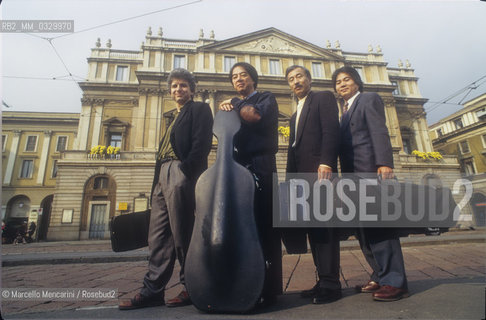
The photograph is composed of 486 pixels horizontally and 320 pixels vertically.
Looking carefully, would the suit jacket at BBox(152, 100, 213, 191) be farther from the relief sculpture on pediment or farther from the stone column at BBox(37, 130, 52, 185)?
the stone column at BBox(37, 130, 52, 185)

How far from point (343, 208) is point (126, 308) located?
1.59m

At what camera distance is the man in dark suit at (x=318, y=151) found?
1734mm

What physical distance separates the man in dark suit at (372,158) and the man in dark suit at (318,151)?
0.20 m

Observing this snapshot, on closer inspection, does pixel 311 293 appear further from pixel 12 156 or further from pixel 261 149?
pixel 12 156

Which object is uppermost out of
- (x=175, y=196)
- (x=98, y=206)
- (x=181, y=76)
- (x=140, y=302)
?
(x=98, y=206)

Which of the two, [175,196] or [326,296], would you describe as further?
[175,196]

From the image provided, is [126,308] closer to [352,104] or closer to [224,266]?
[224,266]

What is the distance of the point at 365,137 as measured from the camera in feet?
6.64

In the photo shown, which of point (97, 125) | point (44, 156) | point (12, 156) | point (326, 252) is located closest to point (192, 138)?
point (326, 252)

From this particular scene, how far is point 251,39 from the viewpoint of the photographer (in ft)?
75.5

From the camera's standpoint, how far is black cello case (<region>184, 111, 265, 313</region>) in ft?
4.58

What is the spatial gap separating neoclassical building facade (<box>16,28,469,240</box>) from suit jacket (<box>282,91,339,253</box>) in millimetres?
16787

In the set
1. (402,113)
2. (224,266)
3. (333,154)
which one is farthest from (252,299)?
(402,113)

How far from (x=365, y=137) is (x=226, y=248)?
54.7 inches
